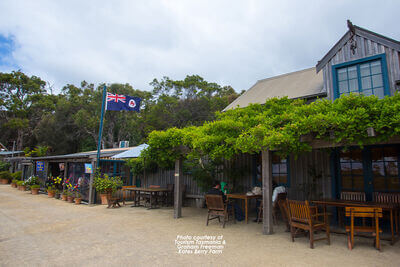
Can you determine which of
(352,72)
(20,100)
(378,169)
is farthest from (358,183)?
(20,100)

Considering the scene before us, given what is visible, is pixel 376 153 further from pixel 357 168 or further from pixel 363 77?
pixel 363 77

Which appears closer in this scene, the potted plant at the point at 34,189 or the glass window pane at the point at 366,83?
the glass window pane at the point at 366,83

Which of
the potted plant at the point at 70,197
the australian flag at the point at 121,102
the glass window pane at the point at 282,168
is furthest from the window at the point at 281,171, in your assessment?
the potted plant at the point at 70,197

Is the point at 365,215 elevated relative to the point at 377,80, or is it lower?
lower

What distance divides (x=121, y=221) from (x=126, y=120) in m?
26.8

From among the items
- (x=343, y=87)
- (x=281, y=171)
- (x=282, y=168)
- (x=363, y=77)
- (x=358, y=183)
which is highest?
(x=363, y=77)

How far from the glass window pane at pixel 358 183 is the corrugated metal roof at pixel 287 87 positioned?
Answer: 2.92 metres

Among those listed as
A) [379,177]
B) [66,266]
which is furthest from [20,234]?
[379,177]

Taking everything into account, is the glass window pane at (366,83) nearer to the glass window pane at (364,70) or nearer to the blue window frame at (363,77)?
the blue window frame at (363,77)

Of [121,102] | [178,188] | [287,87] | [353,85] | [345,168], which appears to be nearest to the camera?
[345,168]

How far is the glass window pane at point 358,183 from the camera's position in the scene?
689cm

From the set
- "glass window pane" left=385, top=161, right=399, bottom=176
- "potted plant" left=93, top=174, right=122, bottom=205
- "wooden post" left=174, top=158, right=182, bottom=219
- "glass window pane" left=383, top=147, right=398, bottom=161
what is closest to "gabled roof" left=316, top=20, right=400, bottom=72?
"glass window pane" left=383, top=147, right=398, bottom=161

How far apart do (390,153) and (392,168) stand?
1.32 feet

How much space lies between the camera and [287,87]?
10461mm
